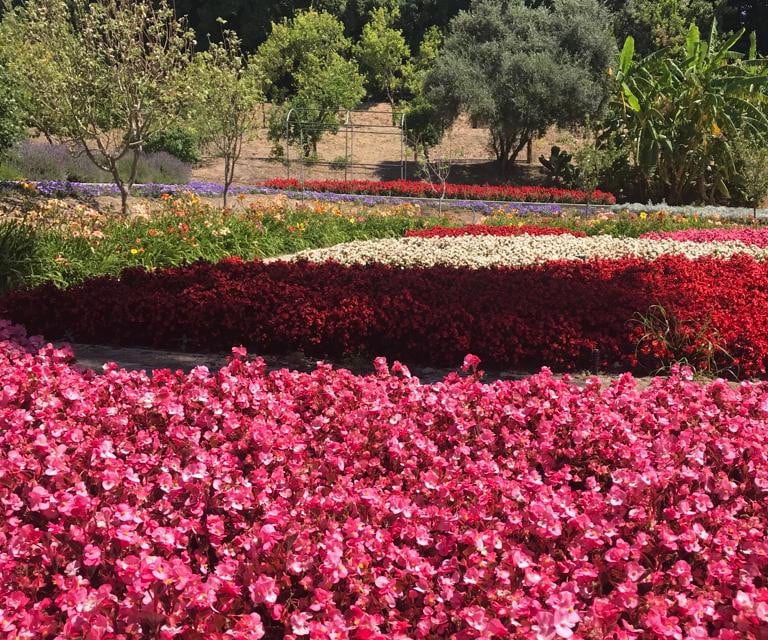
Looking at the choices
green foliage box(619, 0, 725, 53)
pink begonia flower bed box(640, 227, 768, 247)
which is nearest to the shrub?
pink begonia flower bed box(640, 227, 768, 247)

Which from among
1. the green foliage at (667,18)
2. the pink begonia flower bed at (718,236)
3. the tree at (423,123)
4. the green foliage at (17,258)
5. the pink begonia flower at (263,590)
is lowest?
the pink begonia flower at (263,590)

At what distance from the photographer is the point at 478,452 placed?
3219mm

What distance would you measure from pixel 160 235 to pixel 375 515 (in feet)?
29.7

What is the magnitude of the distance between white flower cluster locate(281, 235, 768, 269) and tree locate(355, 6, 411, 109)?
31.1 meters

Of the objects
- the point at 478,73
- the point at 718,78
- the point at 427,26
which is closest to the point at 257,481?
the point at 718,78

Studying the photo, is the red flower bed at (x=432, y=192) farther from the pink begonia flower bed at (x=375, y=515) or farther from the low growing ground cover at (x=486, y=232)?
the pink begonia flower bed at (x=375, y=515)

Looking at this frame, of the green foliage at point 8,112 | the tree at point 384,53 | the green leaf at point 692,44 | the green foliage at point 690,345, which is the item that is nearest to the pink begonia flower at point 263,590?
the green foliage at point 690,345

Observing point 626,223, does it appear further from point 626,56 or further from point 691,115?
point 626,56

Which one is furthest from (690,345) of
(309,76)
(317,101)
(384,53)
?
(384,53)

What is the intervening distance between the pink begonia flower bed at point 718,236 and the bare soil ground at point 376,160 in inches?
540

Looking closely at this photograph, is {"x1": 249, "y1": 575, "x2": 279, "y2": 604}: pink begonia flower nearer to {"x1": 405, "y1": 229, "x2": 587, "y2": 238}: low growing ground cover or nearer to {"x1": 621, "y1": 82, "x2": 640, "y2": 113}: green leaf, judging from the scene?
{"x1": 405, "y1": 229, "x2": 587, "y2": 238}: low growing ground cover

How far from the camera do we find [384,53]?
44.1m

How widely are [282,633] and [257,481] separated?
0.59 meters

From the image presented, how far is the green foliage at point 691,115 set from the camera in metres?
23.3
